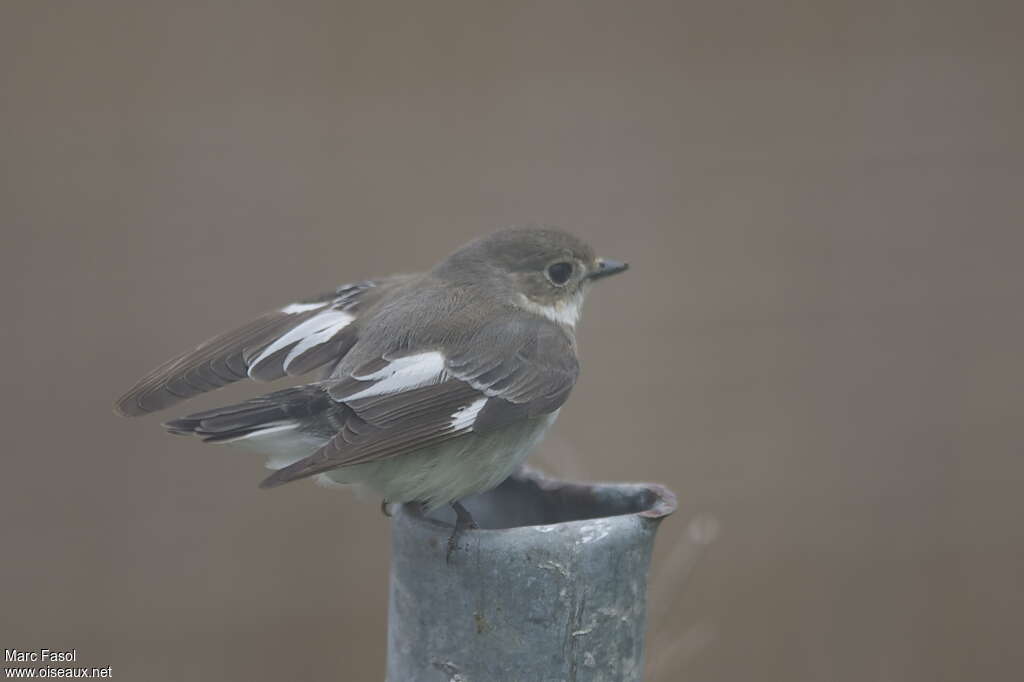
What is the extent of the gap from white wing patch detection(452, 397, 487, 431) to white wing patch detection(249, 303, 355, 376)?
0.43 m

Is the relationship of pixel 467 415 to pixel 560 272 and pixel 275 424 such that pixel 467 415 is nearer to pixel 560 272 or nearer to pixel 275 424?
pixel 275 424

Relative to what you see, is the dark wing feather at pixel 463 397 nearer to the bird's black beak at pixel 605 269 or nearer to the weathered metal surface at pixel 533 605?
A: the weathered metal surface at pixel 533 605

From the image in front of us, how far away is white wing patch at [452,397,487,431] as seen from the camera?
2.14 meters

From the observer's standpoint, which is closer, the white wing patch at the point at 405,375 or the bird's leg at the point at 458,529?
A: the bird's leg at the point at 458,529

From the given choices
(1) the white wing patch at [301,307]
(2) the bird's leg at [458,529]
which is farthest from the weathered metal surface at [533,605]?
(1) the white wing patch at [301,307]

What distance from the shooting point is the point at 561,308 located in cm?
279

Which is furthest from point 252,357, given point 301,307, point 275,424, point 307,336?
point 275,424

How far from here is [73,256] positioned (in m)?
3.91

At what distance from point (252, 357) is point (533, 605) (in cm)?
96

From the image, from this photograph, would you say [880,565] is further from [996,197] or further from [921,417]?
[996,197]

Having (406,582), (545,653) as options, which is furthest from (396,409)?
(545,653)

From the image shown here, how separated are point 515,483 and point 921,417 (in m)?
2.44

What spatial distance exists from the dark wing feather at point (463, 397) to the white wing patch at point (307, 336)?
24 cm

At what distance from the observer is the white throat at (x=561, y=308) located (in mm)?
2715
